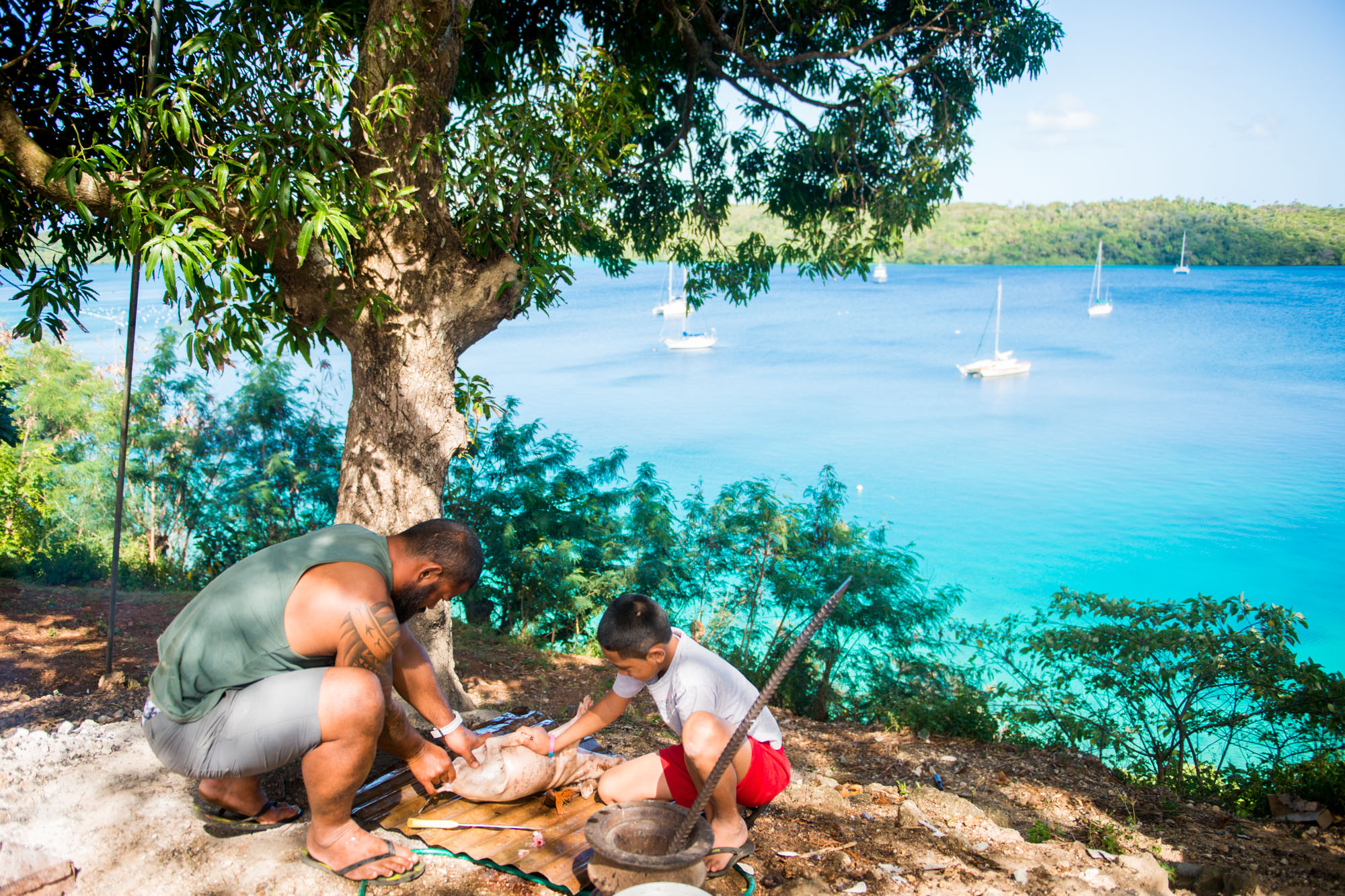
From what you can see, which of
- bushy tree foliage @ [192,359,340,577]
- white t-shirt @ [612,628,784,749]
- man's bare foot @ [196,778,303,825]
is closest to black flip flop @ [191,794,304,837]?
man's bare foot @ [196,778,303,825]

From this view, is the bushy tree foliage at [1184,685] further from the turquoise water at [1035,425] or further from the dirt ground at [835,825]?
the turquoise water at [1035,425]

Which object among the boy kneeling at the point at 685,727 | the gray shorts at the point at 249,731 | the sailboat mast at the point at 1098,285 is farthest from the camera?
the sailboat mast at the point at 1098,285

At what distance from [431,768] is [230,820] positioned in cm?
66

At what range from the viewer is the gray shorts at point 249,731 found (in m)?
2.52

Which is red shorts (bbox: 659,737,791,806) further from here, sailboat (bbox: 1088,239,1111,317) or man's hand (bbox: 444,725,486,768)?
sailboat (bbox: 1088,239,1111,317)

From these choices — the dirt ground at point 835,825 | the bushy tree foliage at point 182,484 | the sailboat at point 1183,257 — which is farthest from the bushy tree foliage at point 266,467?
the sailboat at point 1183,257

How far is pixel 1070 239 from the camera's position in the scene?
84.2 metres

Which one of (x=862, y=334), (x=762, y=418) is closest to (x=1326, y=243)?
(x=862, y=334)

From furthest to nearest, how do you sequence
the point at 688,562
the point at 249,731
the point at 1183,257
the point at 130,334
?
1. the point at 1183,257
2. the point at 688,562
3. the point at 130,334
4. the point at 249,731

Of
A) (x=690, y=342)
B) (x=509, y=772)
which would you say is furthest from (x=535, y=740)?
(x=690, y=342)

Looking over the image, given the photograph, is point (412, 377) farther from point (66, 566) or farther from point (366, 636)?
point (66, 566)

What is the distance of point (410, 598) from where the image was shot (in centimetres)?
279

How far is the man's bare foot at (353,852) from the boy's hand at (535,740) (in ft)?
2.01

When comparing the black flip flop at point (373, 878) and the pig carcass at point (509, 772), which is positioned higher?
the pig carcass at point (509, 772)
